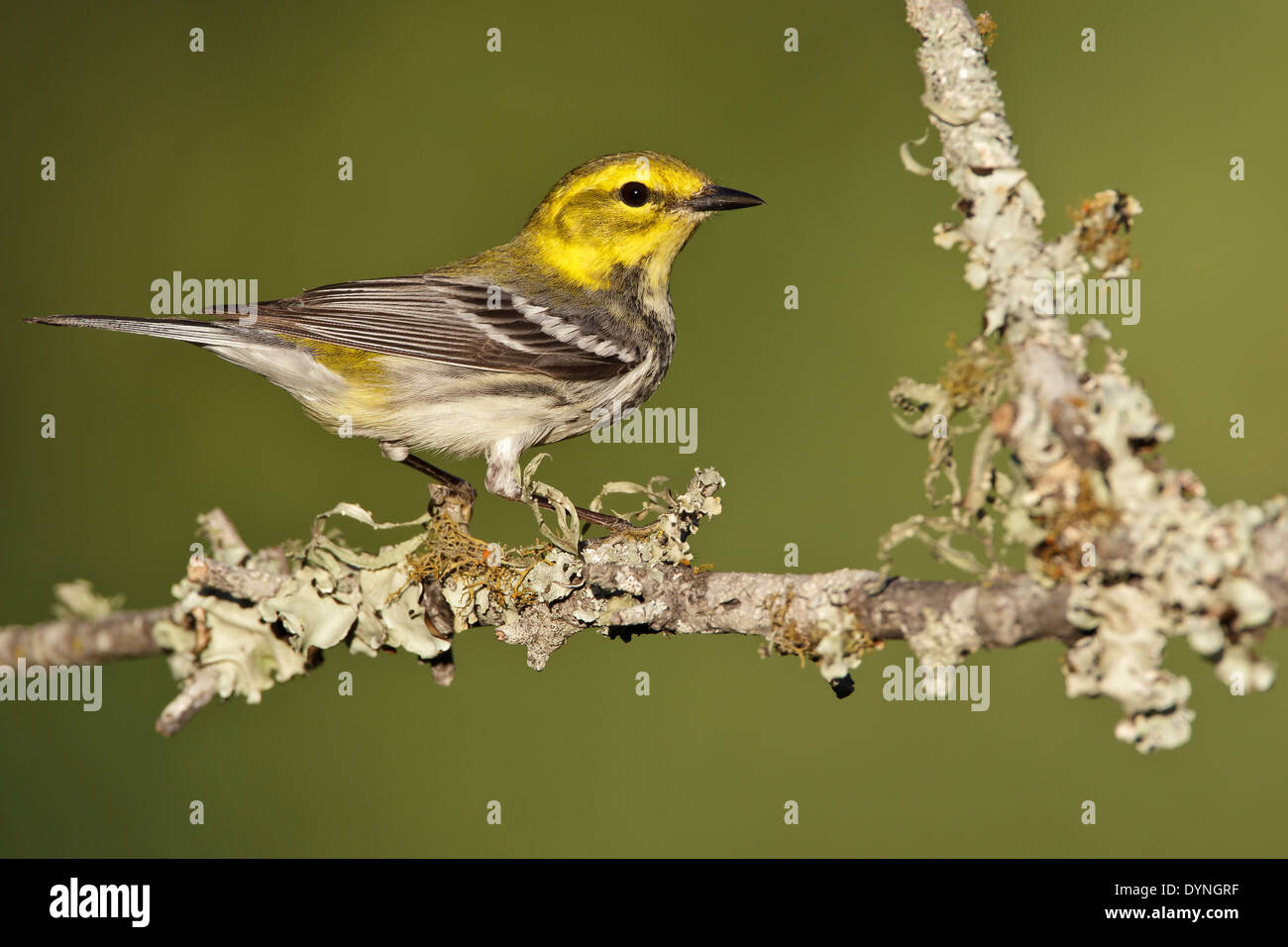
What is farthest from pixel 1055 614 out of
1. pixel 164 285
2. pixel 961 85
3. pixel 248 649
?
pixel 164 285

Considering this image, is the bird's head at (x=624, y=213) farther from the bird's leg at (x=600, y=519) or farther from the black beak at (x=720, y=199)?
the bird's leg at (x=600, y=519)

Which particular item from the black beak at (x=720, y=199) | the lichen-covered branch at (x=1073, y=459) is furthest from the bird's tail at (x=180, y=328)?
the lichen-covered branch at (x=1073, y=459)

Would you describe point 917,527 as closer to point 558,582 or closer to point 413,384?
point 558,582

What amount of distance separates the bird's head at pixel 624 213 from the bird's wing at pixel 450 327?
0.28 meters

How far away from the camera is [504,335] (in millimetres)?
3242

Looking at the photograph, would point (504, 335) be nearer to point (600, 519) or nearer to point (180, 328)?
point (600, 519)

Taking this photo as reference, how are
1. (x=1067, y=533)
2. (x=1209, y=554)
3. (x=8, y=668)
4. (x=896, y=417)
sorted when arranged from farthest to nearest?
1. (x=8, y=668)
2. (x=896, y=417)
3. (x=1067, y=533)
4. (x=1209, y=554)

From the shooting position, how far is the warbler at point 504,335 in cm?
310

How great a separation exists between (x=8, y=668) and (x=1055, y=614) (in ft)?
9.39

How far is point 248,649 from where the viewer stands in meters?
2.58

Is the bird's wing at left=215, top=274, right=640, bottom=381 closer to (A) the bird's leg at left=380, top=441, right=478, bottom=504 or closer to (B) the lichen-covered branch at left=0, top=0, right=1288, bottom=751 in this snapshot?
(A) the bird's leg at left=380, top=441, right=478, bottom=504

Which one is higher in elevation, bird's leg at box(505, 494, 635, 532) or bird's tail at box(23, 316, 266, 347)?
bird's tail at box(23, 316, 266, 347)

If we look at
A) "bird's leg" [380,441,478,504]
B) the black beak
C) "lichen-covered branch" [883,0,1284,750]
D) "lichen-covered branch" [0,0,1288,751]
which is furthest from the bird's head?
"lichen-covered branch" [883,0,1284,750]

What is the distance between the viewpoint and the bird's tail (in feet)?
8.59
